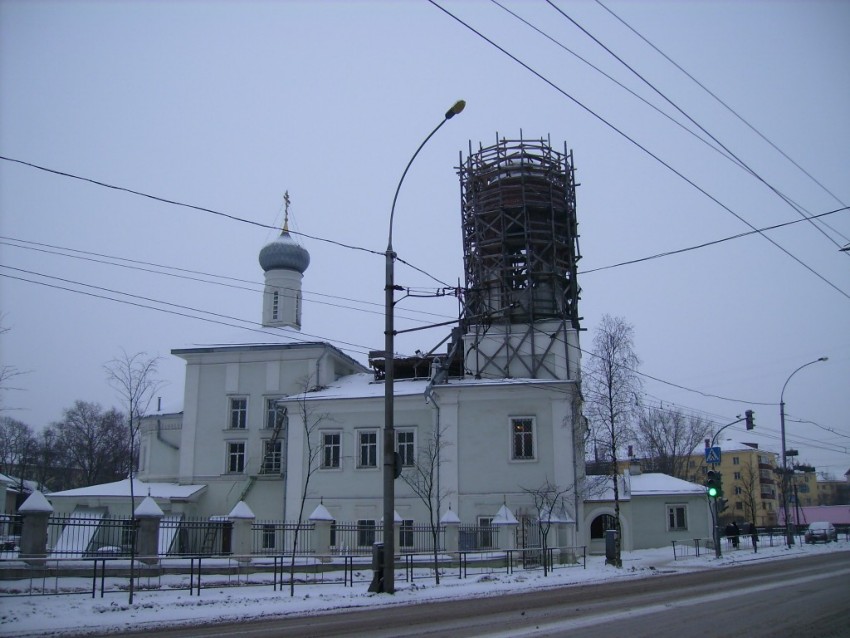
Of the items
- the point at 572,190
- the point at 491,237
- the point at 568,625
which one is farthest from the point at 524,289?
the point at 568,625

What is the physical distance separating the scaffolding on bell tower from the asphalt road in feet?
65.1

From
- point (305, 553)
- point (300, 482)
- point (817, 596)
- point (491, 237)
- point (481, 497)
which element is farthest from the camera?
point (491, 237)

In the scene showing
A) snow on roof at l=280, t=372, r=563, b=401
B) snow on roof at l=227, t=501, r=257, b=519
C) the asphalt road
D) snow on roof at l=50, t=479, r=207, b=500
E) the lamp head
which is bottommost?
the asphalt road

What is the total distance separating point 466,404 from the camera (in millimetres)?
36469

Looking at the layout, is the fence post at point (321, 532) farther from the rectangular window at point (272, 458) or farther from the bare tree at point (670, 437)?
the bare tree at point (670, 437)

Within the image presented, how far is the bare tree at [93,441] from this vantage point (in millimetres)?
74000

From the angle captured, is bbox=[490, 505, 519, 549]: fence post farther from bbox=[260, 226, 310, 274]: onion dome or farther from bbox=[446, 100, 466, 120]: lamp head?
bbox=[260, 226, 310, 274]: onion dome

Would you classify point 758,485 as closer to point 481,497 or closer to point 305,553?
point 481,497

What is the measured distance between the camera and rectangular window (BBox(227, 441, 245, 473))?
42.1 metres

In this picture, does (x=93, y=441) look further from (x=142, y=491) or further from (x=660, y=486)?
(x=660, y=486)

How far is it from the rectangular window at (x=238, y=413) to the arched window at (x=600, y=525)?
19.5m

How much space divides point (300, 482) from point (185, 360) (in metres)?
11.6

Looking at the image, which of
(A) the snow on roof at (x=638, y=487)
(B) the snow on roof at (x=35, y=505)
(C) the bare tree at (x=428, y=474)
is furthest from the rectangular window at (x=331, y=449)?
(B) the snow on roof at (x=35, y=505)

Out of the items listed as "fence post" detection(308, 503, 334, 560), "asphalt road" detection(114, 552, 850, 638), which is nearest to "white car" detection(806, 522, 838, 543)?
"asphalt road" detection(114, 552, 850, 638)
